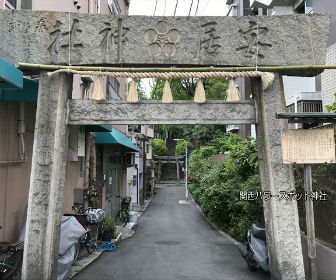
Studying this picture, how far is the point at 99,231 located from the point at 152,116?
25.1ft

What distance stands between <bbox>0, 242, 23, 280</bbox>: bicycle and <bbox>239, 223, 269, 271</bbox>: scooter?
18.0 ft

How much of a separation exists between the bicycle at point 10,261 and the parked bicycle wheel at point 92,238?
4.25 metres

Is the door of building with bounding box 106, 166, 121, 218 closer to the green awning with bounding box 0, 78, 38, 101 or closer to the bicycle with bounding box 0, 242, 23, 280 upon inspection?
the green awning with bounding box 0, 78, 38, 101

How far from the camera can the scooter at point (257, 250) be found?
28.0 feet

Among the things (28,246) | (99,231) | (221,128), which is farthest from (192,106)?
(221,128)

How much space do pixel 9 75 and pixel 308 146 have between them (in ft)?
18.0

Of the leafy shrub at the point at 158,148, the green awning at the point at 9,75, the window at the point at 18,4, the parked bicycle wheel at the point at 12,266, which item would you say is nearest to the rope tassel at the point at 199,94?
the green awning at the point at 9,75

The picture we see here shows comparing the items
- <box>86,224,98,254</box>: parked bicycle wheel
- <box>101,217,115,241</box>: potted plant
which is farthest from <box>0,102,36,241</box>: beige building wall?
<box>101,217,115,241</box>: potted plant

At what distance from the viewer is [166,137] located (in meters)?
67.6

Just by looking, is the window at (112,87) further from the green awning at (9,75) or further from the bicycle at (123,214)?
the green awning at (9,75)

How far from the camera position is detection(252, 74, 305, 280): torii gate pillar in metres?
6.73

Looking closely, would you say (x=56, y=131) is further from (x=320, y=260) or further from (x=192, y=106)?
(x=320, y=260)

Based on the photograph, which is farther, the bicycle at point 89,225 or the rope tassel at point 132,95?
the bicycle at point 89,225

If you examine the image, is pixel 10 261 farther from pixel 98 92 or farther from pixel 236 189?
pixel 236 189
